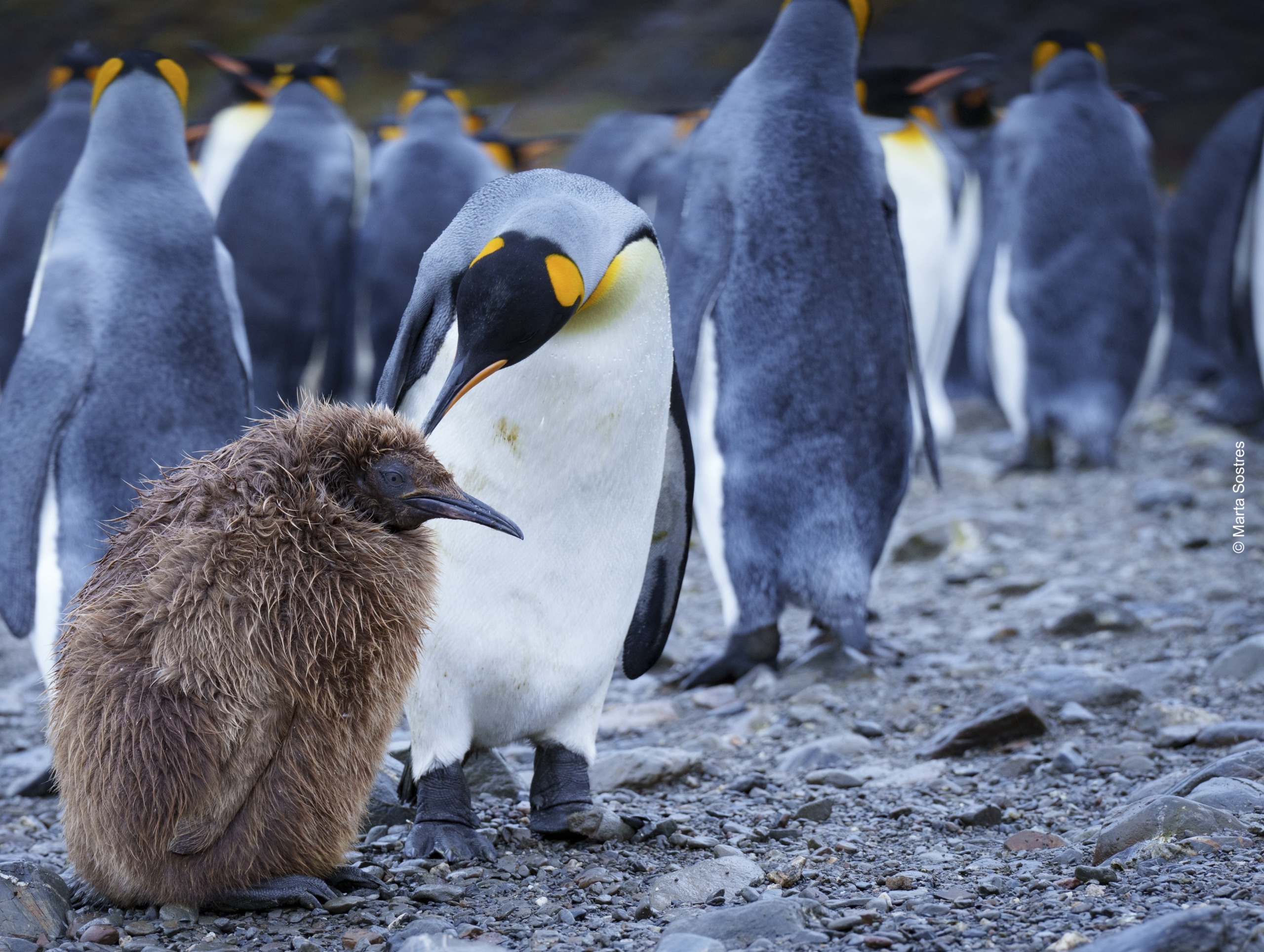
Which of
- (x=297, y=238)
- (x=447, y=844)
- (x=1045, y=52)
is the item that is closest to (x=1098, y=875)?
(x=447, y=844)

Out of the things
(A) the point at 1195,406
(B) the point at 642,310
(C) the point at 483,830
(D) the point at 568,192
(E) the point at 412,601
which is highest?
(D) the point at 568,192

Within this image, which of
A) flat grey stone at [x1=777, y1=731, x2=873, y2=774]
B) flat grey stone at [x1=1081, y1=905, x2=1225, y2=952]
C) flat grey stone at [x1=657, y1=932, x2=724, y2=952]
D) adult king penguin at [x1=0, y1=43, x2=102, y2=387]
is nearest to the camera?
flat grey stone at [x1=1081, y1=905, x2=1225, y2=952]

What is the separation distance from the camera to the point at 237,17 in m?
16.0

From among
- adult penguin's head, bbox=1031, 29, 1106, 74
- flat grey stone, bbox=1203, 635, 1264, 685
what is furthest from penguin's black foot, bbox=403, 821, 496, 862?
adult penguin's head, bbox=1031, 29, 1106, 74

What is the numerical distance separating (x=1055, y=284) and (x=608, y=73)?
38.0ft

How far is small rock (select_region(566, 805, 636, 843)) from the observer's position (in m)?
2.12

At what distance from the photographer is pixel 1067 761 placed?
8.06 ft

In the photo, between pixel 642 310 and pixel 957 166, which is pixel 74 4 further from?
pixel 642 310

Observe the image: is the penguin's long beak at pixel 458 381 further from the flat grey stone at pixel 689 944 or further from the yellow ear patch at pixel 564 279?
the flat grey stone at pixel 689 944

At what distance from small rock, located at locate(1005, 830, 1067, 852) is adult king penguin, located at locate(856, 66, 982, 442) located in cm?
229

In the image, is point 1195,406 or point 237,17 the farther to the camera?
point 237,17

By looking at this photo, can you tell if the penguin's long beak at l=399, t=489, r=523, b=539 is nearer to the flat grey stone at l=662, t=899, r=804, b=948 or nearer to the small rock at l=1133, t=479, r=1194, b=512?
the flat grey stone at l=662, t=899, r=804, b=948

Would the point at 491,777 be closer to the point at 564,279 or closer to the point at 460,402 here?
the point at 460,402

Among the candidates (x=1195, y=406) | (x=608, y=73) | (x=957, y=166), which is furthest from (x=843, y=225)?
(x=608, y=73)
